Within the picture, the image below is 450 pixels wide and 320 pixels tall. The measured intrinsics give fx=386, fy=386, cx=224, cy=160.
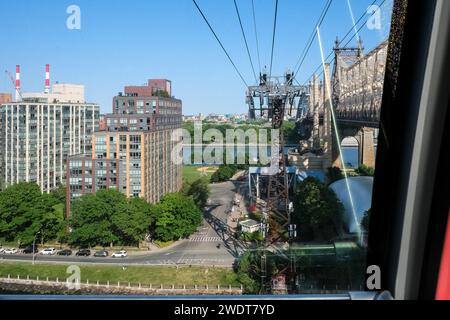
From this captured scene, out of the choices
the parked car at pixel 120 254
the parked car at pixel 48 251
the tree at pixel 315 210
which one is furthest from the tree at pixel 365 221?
the parked car at pixel 48 251

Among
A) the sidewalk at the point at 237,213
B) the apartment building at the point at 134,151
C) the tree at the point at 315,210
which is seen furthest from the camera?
the tree at the point at 315,210

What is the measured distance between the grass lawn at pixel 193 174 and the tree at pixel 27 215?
1.94 feet

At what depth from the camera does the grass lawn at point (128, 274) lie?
1.45 meters

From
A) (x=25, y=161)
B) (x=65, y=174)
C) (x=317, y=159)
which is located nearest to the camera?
(x=65, y=174)

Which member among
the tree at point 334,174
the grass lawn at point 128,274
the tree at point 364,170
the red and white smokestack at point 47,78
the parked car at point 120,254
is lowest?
Result: the grass lawn at point 128,274

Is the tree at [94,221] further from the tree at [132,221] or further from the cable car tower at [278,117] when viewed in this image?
the cable car tower at [278,117]

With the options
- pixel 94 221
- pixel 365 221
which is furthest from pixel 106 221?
pixel 365 221

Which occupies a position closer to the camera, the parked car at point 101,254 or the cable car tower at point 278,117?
the parked car at point 101,254

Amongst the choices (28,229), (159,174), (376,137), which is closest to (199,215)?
(159,174)

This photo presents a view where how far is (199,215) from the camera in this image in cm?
183

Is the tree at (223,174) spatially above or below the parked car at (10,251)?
above

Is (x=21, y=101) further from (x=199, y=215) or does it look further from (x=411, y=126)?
(x=411, y=126)
